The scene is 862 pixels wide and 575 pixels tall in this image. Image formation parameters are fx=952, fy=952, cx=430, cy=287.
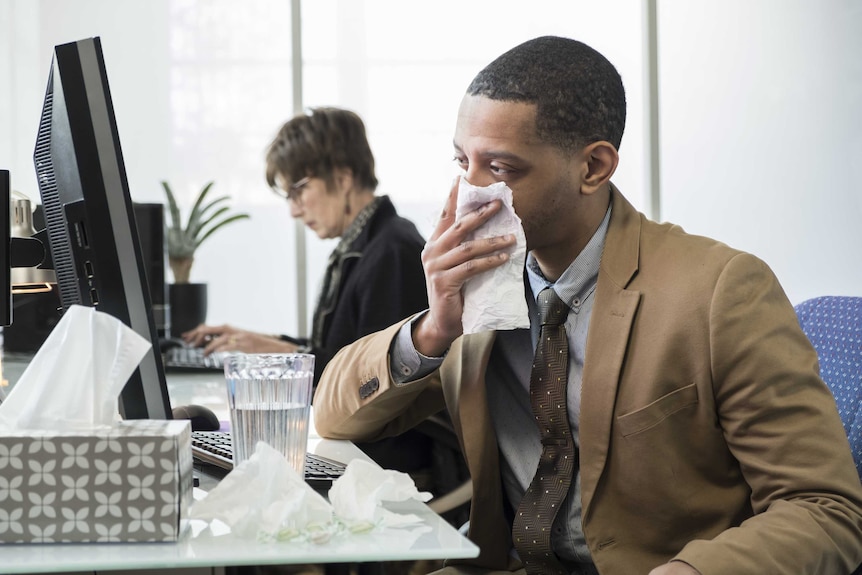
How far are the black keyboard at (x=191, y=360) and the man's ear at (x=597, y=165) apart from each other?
1.66 meters

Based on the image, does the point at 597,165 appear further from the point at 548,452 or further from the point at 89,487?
the point at 89,487

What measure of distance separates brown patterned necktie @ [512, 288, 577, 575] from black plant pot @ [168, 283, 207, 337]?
7.69 ft

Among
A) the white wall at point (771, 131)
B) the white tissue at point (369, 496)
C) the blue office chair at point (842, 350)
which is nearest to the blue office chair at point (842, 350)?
the blue office chair at point (842, 350)

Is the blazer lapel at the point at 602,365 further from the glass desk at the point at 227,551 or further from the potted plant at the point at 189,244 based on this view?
the potted plant at the point at 189,244

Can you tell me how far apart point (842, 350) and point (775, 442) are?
32 centimetres

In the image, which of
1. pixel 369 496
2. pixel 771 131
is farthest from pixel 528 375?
pixel 771 131

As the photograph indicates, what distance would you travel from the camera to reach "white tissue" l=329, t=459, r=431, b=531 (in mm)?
833

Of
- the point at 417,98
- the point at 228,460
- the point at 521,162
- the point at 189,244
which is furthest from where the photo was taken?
the point at 417,98

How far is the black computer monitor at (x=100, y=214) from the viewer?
95 centimetres

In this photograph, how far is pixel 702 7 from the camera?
4.07m

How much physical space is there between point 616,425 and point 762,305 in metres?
0.22

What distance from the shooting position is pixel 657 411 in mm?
1103

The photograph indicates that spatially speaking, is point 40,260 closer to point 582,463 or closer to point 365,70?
point 582,463

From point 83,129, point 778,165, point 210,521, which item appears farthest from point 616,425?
point 778,165
